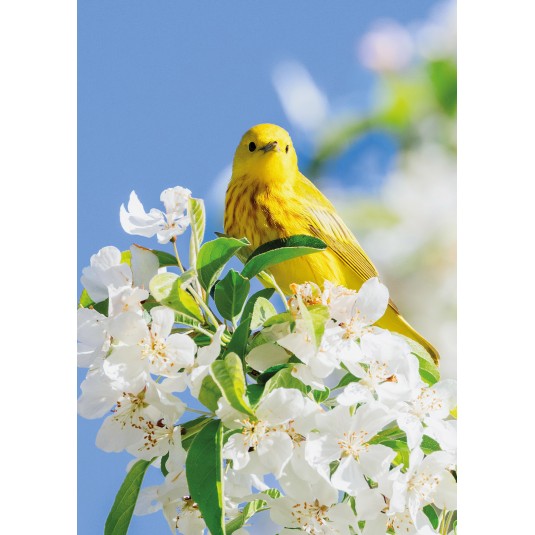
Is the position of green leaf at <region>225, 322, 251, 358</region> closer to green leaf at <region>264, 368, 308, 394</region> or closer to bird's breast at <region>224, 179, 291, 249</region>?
green leaf at <region>264, 368, 308, 394</region>

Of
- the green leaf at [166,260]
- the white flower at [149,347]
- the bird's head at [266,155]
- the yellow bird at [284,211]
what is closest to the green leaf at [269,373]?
the white flower at [149,347]

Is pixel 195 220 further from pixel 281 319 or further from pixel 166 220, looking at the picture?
pixel 281 319

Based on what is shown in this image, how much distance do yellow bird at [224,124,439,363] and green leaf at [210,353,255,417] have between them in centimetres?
48

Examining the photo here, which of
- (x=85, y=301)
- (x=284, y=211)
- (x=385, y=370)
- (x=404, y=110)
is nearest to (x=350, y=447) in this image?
(x=385, y=370)

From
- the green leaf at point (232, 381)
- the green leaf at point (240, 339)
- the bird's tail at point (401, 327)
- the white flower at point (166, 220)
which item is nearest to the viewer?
the green leaf at point (232, 381)

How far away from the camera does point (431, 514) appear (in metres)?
1.12

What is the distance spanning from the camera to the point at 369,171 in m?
1.49

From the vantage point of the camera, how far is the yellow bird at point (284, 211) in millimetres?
1411

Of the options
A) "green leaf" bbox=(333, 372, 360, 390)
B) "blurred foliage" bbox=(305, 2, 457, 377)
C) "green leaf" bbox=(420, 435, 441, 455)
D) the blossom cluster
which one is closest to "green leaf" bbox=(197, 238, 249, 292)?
the blossom cluster

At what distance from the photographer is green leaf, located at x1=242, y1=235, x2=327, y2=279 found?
42.0 inches

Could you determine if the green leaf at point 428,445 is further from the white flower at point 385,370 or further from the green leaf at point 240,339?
the green leaf at point 240,339

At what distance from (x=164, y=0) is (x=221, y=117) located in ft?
0.78

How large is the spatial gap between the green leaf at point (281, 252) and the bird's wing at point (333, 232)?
0.30m
